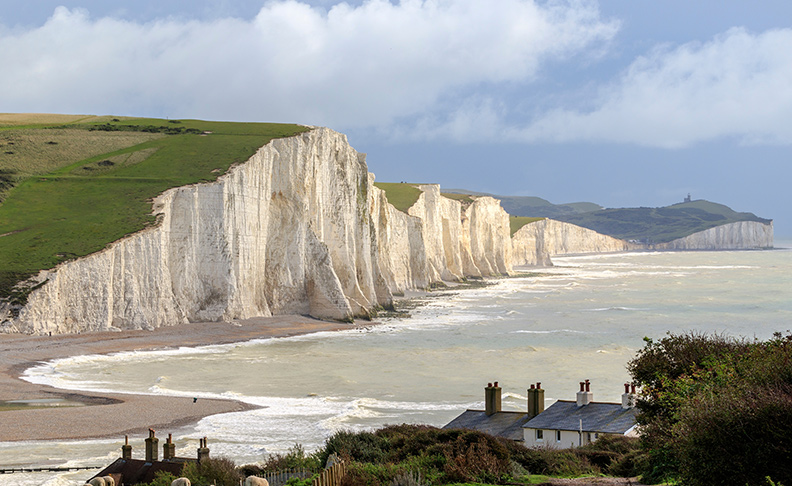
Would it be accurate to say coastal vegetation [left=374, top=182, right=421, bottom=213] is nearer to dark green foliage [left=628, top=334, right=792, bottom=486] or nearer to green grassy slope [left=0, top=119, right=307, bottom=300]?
green grassy slope [left=0, top=119, right=307, bottom=300]

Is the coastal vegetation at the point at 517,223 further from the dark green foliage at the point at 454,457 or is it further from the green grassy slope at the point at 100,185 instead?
the dark green foliage at the point at 454,457

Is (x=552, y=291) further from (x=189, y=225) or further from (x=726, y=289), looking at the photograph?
(x=189, y=225)

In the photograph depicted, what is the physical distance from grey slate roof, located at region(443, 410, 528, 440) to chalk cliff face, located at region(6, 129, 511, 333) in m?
28.5

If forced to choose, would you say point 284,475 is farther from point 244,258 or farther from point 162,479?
point 244,258

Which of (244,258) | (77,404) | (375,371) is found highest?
(244,258)

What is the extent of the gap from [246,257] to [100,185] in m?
12.6

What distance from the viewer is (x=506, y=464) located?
14.2 meters

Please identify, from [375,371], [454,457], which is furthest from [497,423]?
[375,371]

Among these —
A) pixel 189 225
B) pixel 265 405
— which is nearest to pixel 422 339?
pixel 189 225

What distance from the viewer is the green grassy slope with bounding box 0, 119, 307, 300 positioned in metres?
46.1

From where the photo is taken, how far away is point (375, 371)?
38.2 meters

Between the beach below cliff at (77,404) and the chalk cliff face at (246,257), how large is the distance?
206 cm

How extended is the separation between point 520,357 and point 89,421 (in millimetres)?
23942

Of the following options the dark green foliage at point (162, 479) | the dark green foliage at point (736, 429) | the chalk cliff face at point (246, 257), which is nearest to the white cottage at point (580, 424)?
the dark green foliage at point (736, 429)
